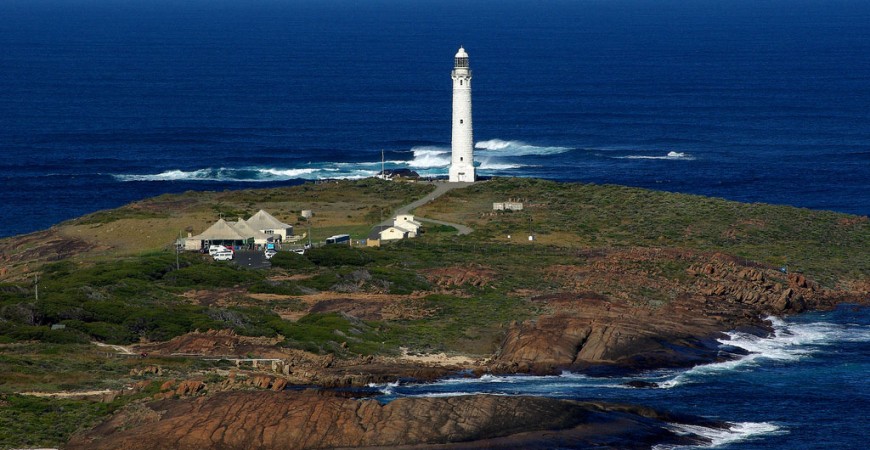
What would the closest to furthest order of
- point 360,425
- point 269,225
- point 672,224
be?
point 360,425 < point 269,225 < point 672,224

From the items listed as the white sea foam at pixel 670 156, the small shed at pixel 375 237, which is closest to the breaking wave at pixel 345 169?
the white sea foam at pixel 670 156

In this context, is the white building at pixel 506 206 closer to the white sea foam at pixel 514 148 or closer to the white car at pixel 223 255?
the white car at pixel 223 255

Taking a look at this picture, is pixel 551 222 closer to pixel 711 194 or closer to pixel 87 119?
pixel 711 194

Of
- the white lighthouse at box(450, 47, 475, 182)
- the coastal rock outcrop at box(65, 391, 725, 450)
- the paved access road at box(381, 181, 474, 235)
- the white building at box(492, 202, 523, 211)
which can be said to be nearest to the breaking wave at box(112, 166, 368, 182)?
the white lighthouse at box(450, 47, 475, 182)

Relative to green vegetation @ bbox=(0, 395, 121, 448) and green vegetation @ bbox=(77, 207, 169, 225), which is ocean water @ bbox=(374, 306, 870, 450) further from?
green vegetation @ bbox=(77, 207, 169, 225)

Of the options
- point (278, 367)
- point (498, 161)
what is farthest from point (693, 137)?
point (278, 367)

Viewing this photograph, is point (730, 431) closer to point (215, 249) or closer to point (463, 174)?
point (215, 249)

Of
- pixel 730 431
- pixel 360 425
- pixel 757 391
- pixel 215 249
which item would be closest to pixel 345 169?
pixel 215 249
